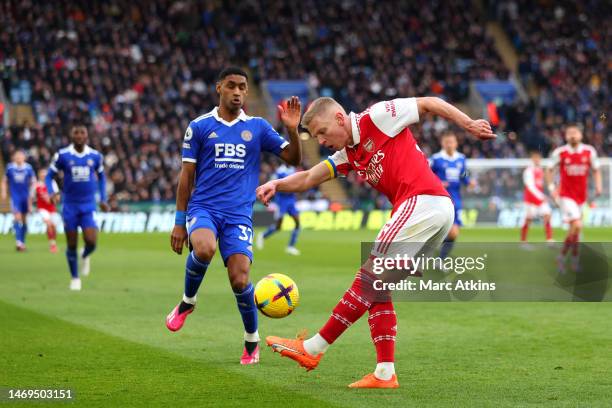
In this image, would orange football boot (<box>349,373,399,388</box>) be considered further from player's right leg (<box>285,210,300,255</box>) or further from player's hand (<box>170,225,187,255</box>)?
player's right leg (<box>285,210,300,255</box>)

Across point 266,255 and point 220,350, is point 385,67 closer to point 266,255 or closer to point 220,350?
point 266,255

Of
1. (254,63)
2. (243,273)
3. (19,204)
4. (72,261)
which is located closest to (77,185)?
(72,261)

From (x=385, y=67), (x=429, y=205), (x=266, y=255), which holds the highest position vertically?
(x=385, y=67)

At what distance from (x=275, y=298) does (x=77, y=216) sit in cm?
816

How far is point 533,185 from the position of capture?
90.0 feet

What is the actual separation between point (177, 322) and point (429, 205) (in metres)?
2.99

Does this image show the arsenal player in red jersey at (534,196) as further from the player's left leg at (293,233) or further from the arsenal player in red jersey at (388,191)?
the arsenal player in red jersey at (388,191)

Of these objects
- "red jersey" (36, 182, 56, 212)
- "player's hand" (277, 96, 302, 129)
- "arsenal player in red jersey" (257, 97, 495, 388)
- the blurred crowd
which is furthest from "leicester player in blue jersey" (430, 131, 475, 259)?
the blurred crowd

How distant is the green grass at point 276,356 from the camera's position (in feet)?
24.3

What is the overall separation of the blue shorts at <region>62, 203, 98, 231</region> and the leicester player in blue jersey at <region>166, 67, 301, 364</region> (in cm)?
715

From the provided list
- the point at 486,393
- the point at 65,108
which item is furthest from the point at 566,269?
the point at 65,108

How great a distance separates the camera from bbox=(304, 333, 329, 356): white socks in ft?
25.4

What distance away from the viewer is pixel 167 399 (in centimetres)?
724

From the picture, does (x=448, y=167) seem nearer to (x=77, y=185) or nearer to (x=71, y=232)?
(x=77, y=185)
